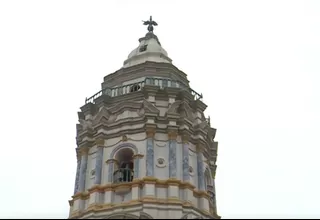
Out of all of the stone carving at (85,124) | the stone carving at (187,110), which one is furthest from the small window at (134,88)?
the stone carving at (85,124)

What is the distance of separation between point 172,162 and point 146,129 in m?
2.18

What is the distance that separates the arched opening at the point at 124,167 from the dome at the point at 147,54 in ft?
21.1

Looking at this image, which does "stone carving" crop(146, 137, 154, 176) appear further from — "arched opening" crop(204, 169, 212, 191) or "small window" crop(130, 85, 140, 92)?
"small window" crop(130, 85, 140, 92)

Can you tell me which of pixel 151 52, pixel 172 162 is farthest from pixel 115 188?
pixel 151 52

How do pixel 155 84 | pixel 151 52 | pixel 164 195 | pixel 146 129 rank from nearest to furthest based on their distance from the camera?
pixel 164 195
pixel 146 129
pixel 155 84
pixel 151 52

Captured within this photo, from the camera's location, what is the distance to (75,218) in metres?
25.5

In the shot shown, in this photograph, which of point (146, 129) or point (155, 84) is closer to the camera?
point (146, 129)

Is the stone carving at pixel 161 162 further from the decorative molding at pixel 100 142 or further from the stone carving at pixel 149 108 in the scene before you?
the decorative molding at pixel 100 142

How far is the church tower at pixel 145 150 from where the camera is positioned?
25.3 meters

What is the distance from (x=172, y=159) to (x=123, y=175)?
8.31 feet

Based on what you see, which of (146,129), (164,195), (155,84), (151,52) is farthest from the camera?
(151,52)

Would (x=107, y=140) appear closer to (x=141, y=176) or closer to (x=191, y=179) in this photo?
(x=141, y=176)

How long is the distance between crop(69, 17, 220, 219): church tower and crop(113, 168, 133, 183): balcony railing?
1.9 inches

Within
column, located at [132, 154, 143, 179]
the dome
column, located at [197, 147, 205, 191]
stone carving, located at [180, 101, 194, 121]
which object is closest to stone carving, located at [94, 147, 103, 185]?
column, located at [132, 154, 143, 179]
